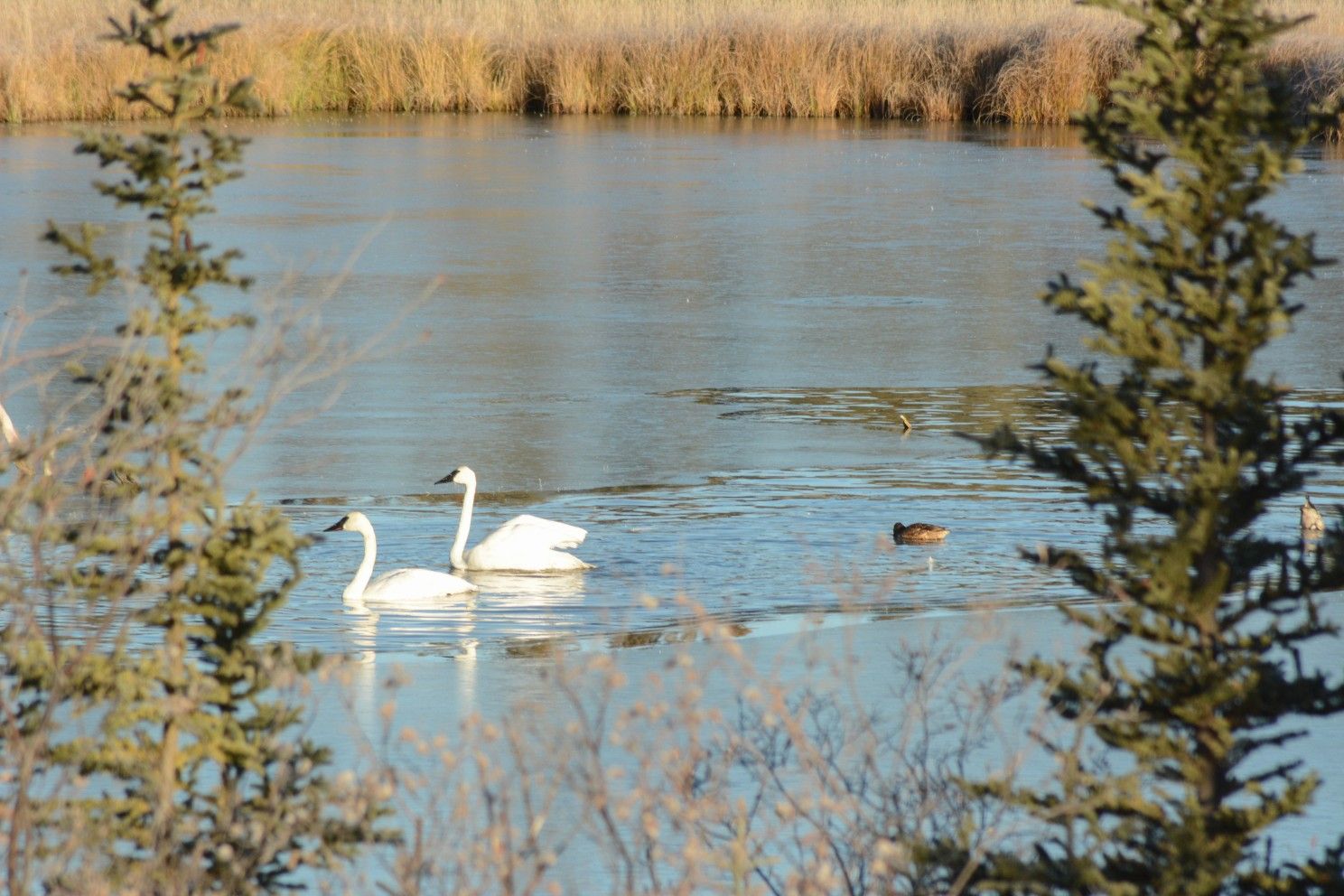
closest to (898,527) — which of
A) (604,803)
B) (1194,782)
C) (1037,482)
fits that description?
(1037,482)

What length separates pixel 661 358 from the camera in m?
12.2

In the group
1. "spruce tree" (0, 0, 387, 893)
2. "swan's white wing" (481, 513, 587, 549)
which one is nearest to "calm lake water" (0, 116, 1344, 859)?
"swan's white wing" (481, 513, 587, 549)

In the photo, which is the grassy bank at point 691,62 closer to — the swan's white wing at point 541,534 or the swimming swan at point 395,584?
the swan's white wing at point 541,534

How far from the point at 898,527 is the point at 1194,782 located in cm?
441

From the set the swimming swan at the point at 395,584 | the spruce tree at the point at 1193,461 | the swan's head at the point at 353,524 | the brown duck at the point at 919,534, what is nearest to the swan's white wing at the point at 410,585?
the swimming swan at the point at 395,584

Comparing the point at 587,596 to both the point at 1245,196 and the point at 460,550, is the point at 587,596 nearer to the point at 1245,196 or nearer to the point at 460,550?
the point at 460,550

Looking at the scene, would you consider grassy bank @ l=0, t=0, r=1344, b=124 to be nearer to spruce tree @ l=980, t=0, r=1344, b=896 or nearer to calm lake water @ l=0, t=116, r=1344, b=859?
calm lake water @ l=0, t=116, r=1344, b=859

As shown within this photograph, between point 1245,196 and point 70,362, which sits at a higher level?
point 1245,196

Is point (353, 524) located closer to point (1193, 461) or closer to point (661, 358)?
point (1193, 461)

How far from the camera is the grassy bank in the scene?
92.1ft

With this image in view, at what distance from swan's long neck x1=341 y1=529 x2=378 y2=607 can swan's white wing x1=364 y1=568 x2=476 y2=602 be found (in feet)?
0.09

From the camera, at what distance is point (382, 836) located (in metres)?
3.55

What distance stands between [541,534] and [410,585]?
65 cm

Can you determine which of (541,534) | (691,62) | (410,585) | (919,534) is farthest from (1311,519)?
(691,62)
